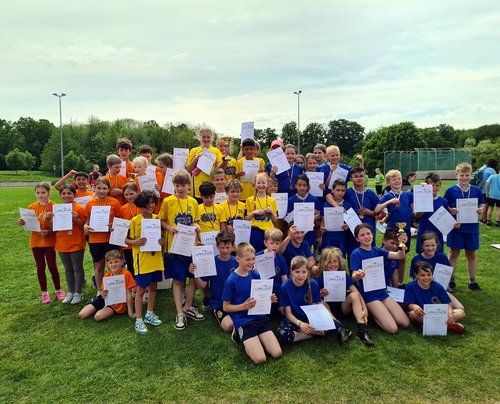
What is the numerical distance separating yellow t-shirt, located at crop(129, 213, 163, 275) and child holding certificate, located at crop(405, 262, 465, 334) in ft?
11.9

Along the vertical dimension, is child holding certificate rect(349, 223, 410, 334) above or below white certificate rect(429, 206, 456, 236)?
below

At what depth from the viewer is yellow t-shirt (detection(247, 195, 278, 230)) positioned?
226 inches

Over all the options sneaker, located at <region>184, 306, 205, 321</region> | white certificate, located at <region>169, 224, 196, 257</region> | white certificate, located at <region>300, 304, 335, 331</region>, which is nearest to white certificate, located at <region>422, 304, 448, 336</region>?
white certificate, located at <region>300, 304, 335, 331</region>

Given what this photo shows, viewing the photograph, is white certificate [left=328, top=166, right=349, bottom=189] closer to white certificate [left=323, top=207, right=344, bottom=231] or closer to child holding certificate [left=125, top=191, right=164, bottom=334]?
white certificate [left=323, top=207, right=344, bottom=231]

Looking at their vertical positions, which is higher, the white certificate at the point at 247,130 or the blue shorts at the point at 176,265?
the white certificate at the point at 247,130

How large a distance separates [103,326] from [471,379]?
15.5 ft

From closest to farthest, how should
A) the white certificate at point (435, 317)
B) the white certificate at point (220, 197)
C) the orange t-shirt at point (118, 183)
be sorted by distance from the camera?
the white certificate at point (435, 317)
the white certificate at point (220, 197)
the orange t-shirt at point (118, 183)

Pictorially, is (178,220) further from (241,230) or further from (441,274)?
(441,274)

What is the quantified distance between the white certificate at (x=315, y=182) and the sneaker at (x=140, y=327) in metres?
3.59

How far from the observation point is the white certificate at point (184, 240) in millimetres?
5113

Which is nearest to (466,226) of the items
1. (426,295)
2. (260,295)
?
(426,295)

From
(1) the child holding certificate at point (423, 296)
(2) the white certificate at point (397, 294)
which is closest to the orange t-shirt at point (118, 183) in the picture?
(2) the white certificate at point (397, 294)

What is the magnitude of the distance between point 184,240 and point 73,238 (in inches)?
85.1

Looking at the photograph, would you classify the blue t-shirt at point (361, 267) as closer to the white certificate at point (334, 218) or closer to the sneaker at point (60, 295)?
the white certificate at point (334, 218)
